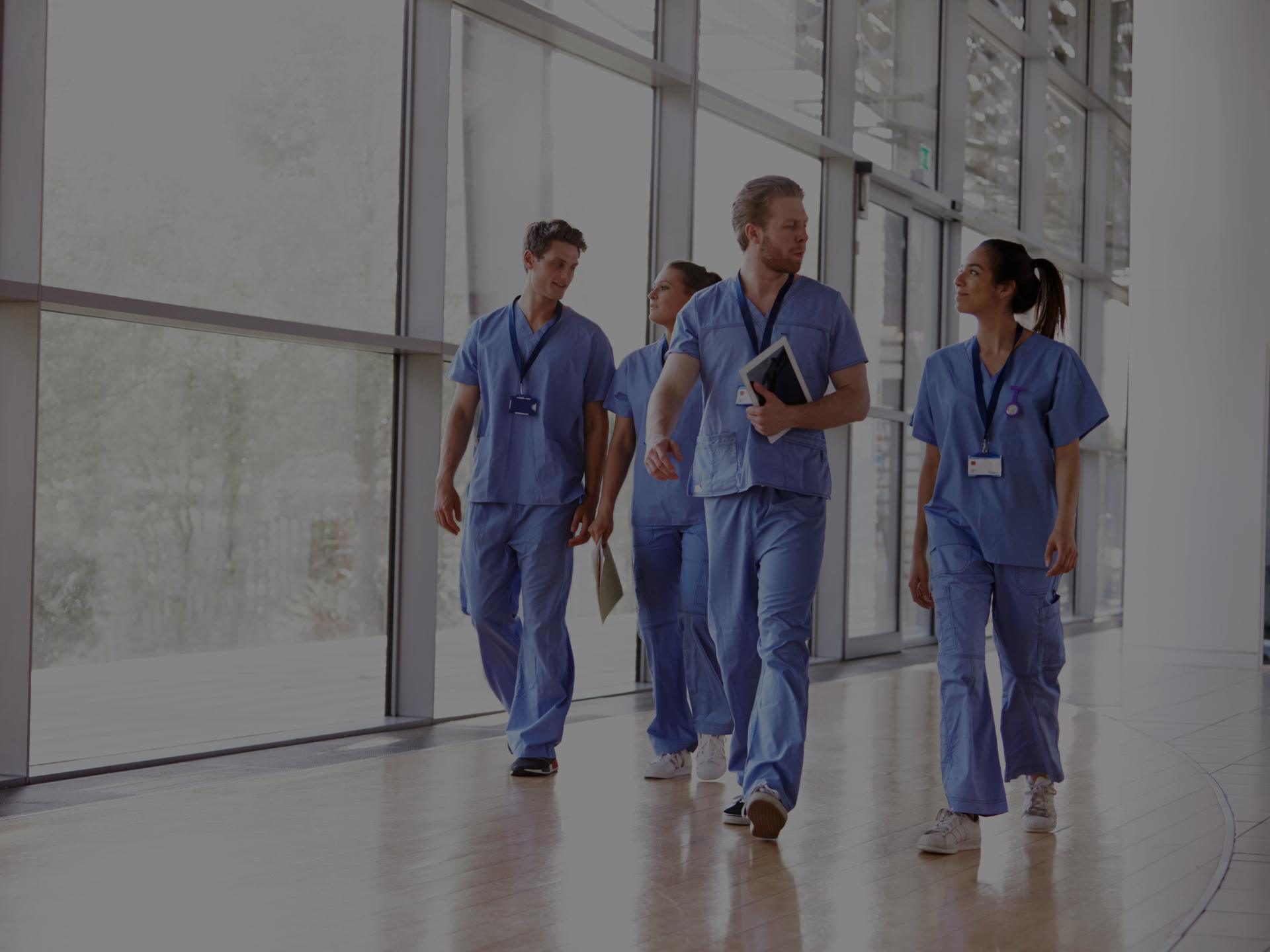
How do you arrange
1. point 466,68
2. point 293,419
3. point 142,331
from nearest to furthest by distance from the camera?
point 142,331, point 293,419, point 466,68

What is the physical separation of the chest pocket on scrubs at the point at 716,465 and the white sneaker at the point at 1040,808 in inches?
39.4

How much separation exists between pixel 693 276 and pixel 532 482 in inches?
27.6

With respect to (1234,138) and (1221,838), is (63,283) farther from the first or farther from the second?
(1234,138)

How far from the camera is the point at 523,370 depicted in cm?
393

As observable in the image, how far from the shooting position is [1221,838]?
3244 mm

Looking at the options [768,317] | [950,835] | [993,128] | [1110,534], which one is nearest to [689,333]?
[768,317]

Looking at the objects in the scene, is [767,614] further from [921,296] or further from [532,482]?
[921,296]

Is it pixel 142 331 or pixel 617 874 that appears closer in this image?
pixel 617 874

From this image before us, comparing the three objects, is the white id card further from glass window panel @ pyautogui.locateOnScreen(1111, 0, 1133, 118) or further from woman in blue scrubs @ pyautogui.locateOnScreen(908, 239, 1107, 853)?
glass window panel @ pyautogui.locateOnScreen(1111, 0, 1133, 118)

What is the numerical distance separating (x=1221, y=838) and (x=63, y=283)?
3213 mm

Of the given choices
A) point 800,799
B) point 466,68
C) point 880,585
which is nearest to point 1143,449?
point 880,585

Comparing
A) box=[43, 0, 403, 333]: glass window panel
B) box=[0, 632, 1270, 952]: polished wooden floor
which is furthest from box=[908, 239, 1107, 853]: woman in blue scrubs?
box=[43, 0, 403, 333]: glass window panel

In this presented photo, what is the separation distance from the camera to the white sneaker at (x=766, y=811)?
296 centimetres

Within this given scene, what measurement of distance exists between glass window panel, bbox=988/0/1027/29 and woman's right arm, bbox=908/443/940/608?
686 cm
